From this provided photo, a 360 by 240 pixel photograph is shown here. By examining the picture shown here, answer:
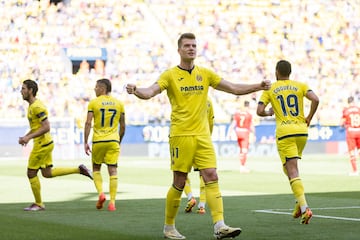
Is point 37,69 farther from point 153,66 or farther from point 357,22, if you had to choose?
point 357,22

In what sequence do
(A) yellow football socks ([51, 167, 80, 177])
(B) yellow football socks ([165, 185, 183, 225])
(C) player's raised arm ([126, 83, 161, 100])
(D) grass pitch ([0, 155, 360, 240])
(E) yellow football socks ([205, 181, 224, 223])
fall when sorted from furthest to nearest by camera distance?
1. (A) yellow football socks ([51, 167, 80, 177])
2. (D) grass pitch ([0, 155, 360, 240])
3. (B) yellow football socks ([165, 185, 183, 225])
4. (E) yellow football socks ([205, 181, 224, 223])
5. (C) player's raised arm ([126, 83, 161, 100])

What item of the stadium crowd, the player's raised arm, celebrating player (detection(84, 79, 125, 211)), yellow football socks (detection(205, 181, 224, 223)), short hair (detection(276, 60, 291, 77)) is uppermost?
the stadium crowd

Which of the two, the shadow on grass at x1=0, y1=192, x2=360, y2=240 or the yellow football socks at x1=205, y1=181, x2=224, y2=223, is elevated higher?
the yellow football socks at x1=205, y1=181, x2=224, y2=223

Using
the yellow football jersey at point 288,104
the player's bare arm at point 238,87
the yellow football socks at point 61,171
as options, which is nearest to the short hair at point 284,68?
the yellow football jersey at point 288,104

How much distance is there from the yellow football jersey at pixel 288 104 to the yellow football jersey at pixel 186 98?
2.46 m

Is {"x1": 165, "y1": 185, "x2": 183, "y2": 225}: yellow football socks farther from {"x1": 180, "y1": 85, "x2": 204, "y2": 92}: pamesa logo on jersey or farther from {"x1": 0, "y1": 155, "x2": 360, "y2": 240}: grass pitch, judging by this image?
{"x1": 180, "y1": 85, "x2": 204, "y2": 92}: pamesa logo on jersey

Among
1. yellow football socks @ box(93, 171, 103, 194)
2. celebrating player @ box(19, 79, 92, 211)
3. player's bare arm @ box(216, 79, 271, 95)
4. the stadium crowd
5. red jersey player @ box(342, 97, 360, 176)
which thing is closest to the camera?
player's bare arm @ box(216, 79, 271, 95)

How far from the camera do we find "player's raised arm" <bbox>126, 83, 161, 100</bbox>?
382 inches

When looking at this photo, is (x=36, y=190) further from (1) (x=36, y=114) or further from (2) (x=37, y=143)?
A: (1) (x=36, y=114)

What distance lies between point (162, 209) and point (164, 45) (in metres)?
31.6

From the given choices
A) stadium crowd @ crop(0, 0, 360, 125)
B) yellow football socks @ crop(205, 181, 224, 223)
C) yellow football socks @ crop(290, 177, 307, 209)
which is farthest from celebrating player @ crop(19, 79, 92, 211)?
stadium crowd @ crop(0, 0, 360, 125)

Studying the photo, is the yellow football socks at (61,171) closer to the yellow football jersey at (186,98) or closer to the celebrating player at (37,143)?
the celebrating player at (37,143)

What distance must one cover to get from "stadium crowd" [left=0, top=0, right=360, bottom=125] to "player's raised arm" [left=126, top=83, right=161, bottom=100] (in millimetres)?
27967

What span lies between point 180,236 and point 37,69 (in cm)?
3183
